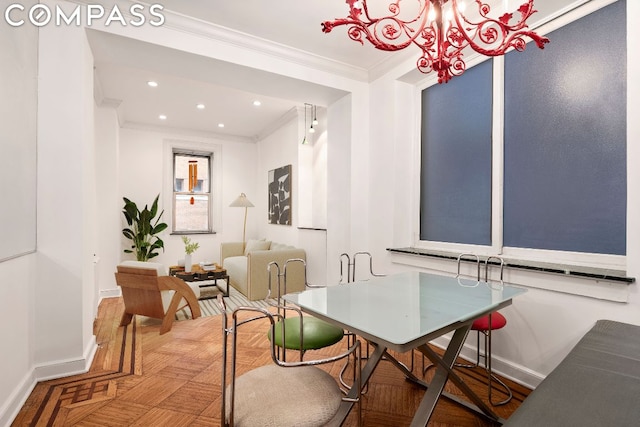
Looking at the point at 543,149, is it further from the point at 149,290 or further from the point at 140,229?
the point at 140,229

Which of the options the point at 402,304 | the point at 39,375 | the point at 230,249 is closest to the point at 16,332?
the point at 39,375

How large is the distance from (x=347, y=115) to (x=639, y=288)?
2.99 m

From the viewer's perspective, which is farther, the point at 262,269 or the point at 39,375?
the point at 262,269

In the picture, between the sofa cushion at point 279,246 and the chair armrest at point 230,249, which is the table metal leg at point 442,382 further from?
the chair armrest at point 230,249

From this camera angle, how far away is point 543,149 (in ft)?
8.09

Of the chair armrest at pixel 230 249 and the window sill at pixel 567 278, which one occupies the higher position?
the window sill at pixel 567 278

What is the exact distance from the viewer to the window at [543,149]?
84.2 inches

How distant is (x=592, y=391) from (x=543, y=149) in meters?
1.86

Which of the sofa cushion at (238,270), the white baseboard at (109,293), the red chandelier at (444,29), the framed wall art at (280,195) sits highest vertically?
the red chandelier at (444,29)

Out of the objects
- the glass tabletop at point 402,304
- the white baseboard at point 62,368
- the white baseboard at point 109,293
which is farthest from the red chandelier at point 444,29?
the white baseboard at point 109,293

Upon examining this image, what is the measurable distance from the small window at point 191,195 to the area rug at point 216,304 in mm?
2136

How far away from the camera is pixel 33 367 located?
7.74ft

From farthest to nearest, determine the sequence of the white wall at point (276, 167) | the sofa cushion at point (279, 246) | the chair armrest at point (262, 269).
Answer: the white wall at point (276, 167), the sofa cushion at point (279, 246), the chair armrest at point (262, 269)

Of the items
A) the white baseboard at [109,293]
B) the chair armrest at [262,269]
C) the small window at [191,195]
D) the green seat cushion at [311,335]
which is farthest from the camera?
the small window at [191,195]
